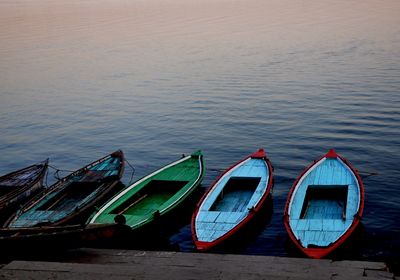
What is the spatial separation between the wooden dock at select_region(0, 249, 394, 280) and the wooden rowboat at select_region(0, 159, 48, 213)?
8793 millimetres

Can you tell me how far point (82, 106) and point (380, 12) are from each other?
2274 inches

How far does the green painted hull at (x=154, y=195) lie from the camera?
1831 centimetres

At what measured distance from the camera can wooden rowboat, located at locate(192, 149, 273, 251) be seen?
16.9 metres

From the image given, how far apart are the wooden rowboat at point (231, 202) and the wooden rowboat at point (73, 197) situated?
15.7ft

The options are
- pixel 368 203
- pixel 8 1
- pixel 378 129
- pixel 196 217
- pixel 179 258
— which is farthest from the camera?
pixel 8 1

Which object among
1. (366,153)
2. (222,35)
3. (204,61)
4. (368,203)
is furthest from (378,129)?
(222,35)

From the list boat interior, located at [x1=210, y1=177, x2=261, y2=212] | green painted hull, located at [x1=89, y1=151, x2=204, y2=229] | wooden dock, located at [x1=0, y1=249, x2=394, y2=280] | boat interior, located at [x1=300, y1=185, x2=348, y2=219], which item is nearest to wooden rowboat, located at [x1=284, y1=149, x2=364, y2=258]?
boat interior, located at [x1=300, y1=185, x2=348, y2=219]

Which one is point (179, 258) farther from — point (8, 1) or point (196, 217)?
point (8, 1)

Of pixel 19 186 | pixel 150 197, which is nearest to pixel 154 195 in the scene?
pixel 150 197

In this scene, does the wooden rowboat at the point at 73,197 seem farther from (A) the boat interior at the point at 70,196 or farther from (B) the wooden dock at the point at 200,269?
(B) the wooden dock at the point at 200,269

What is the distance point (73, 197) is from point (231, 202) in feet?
23.1

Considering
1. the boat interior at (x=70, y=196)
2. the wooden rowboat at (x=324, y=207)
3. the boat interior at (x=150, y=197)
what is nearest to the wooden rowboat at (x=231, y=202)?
the wooden rowboat at (x=324, y=207)

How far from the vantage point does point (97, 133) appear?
111ft

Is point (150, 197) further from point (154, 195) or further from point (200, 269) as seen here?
point (200, 269)
